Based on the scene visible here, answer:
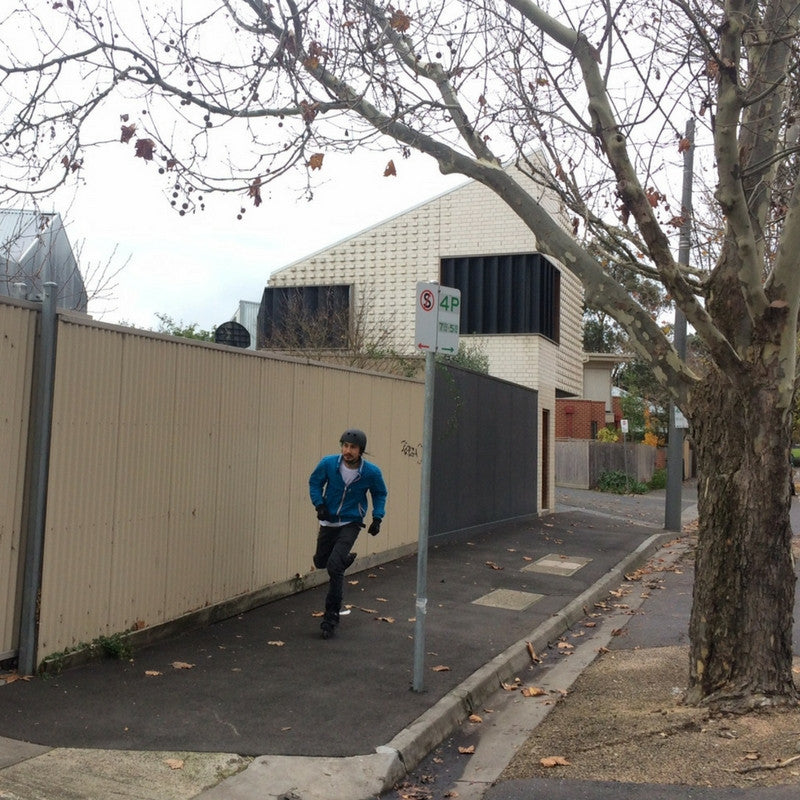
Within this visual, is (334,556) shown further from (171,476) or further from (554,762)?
(554,762)

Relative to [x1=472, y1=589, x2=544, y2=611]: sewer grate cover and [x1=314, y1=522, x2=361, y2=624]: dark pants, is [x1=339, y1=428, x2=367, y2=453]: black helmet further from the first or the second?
[x1=472, y1=589, x2=544, y2=611]: sewer grate cover

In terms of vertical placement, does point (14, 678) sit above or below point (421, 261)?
below

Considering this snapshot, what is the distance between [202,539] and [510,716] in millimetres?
2941

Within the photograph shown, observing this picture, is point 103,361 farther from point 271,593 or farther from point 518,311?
point 518,311

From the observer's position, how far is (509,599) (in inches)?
396

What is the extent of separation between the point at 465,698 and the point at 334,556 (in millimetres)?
1888

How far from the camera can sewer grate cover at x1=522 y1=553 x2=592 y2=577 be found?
12.2 meters

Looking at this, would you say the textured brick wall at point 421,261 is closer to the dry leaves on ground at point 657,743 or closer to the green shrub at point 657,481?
the green shrub at point 657,481

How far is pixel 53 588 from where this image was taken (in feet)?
20.1

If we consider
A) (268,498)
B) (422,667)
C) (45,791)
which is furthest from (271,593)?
(45,791)

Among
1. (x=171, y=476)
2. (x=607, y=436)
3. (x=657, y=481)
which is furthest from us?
(x=607, y=436)

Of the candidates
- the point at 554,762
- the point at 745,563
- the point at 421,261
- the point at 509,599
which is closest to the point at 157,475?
the point at 554,762

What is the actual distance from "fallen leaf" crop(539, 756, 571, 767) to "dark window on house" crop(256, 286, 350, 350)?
41.1 ft

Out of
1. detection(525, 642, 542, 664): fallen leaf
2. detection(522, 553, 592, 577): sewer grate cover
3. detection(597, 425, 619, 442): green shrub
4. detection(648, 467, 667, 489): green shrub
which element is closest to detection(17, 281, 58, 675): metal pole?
detection(525, 642, 542, 664): fallen leaf
